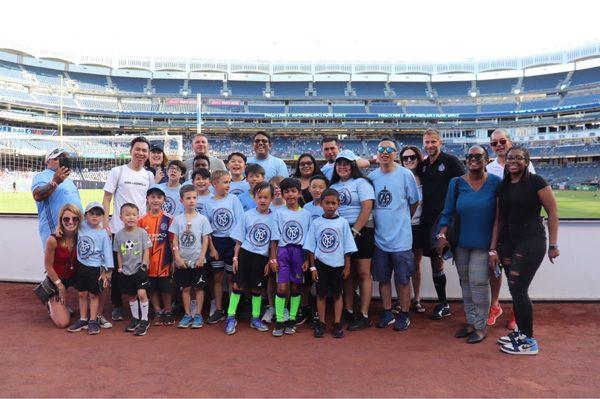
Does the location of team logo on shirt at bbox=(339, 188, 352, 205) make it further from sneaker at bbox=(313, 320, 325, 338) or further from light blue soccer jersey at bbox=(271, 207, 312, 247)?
sneaker at bbox=(313, 320, 325, 338)

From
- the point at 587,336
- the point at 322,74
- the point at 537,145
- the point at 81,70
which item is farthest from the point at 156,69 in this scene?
the point at 587,336

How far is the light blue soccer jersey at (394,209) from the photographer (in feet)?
14.2

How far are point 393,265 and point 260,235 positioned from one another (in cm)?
152

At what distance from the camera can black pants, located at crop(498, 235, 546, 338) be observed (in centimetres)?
355

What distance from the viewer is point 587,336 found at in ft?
13.4

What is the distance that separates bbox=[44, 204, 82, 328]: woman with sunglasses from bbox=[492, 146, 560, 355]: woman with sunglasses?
4490mm

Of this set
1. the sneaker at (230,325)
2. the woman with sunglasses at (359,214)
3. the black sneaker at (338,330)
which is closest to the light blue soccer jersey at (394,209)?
the woman with sunglasses at (359,214)

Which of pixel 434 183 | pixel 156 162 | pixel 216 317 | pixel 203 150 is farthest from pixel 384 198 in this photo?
pixel 156 162

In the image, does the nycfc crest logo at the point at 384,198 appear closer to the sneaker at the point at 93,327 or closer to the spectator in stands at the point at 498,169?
the spectator in stands at the point at 498,169

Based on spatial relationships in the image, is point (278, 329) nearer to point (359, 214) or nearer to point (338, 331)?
point (338, 331)

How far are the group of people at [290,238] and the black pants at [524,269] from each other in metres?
0.07

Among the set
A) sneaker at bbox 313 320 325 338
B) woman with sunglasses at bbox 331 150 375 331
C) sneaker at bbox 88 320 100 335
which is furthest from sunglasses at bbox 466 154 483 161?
sneaker at bbox 88 320 100 335

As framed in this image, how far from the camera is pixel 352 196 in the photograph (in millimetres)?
4312

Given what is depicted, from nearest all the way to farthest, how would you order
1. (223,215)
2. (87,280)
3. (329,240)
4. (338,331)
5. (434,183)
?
(338,331) → (329,240) → (87,280) → (223,215) → (434,183)
